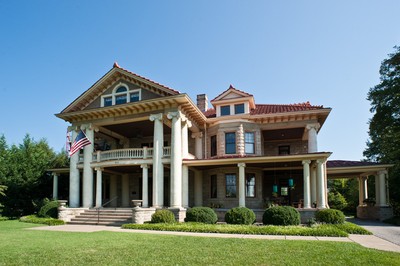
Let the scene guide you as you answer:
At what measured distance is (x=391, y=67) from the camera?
3064 cm

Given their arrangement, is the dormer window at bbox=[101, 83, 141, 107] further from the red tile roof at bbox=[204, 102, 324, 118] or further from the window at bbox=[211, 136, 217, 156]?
the window at bbox=[211, 136, 217, 156]

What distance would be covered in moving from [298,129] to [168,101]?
10300mm

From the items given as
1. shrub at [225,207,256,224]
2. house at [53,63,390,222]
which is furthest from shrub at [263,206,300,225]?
house at [53,63,390,222]

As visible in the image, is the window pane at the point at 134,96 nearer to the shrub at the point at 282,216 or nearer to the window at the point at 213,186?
the window at the point at 213,186

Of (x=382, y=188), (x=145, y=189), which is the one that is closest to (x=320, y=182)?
(x=382, y=188)

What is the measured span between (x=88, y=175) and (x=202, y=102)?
1175cm

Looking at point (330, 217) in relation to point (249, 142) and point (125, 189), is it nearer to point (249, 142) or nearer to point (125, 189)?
point (249, 142)

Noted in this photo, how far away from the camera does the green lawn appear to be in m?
8.35

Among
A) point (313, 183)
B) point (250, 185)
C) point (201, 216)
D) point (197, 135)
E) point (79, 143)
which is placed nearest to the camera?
point (201, 216)

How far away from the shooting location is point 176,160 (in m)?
21.2

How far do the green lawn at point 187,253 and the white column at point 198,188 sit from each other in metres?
12.7

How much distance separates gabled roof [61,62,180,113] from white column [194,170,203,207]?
699cm

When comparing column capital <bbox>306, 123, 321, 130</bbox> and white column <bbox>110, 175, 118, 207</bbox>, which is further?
white column <bbox>110, 175, 118, 207</bbox>

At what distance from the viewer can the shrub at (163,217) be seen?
18.5m
